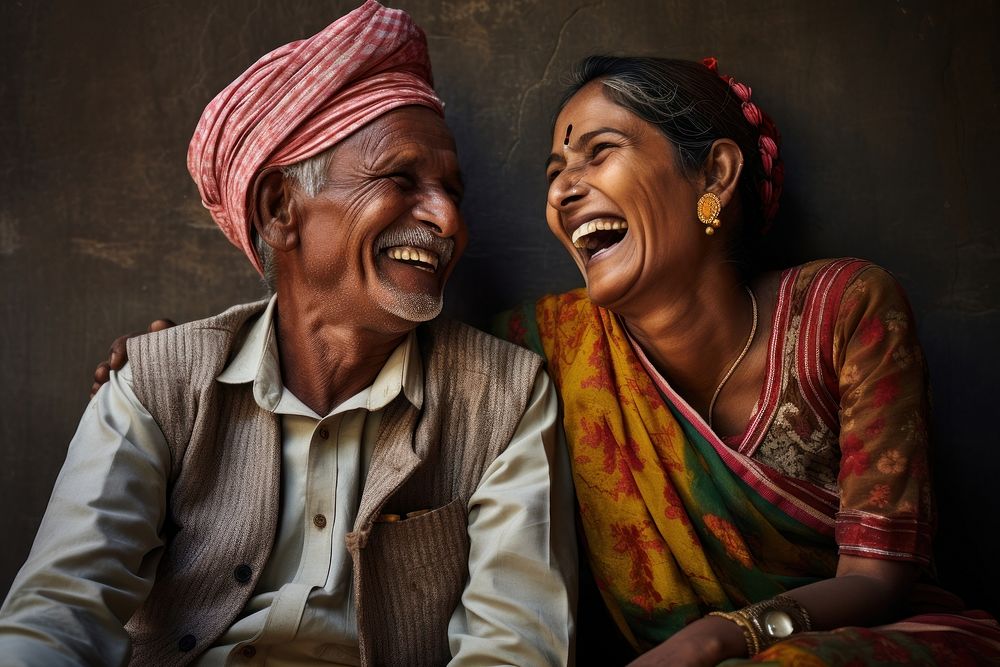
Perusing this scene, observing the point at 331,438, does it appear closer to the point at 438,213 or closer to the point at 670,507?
the point at 438,213

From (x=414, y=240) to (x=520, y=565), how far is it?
852 mm

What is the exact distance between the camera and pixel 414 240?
2.19 meters

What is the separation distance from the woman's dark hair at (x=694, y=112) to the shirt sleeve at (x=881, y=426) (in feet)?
1.25

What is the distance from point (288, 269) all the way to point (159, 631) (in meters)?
0.95

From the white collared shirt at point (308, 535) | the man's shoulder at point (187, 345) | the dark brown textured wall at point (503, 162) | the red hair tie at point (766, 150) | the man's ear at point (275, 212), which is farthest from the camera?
the dark brown textured wall at point (503, 162)

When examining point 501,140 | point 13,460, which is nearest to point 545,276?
point 501,140

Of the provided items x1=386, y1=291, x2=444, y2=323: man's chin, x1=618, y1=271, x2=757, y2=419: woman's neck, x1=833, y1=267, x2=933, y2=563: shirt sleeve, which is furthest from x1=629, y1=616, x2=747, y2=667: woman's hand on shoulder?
x1=386, y1=291, x2=444, y2=323: man's chin

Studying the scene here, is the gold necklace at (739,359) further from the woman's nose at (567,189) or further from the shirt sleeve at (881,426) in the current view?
the woman's nose at (567,189)

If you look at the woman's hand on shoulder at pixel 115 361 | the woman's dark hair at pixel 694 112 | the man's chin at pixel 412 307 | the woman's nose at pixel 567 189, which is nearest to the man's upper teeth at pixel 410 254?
the man's chin at pixel 412 307

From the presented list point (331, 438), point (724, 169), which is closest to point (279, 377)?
point (331, 438)

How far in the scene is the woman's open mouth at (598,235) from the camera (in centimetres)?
224

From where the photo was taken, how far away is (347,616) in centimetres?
207

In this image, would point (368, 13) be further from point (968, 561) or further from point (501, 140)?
point (968, 561)

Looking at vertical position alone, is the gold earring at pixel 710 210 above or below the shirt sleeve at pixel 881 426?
above
